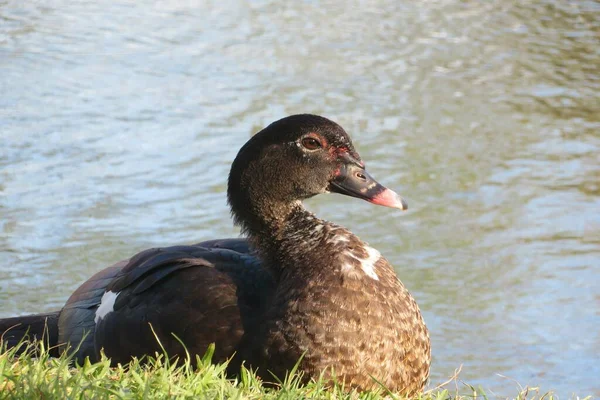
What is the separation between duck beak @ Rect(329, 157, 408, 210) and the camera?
4.51 meters

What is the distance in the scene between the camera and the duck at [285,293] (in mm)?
4098

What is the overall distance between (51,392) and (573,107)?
7.59m

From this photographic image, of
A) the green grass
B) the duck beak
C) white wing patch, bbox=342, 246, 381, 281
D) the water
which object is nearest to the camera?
the green grass

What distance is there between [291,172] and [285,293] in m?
0.56

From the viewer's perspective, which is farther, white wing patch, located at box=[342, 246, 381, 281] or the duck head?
the duck head

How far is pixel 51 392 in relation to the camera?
328 cm

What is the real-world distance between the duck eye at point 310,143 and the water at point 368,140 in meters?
2.25

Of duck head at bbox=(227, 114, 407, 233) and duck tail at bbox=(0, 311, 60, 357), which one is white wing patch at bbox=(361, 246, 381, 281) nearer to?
duck head at bbox=(227, 114, 407, 233)

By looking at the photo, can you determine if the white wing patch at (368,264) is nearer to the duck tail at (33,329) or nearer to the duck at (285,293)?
the duck at (285,293)

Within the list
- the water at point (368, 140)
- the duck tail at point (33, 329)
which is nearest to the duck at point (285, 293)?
the duck tail at point (33, 329)

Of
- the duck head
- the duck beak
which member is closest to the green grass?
the duck head

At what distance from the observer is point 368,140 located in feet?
29.5

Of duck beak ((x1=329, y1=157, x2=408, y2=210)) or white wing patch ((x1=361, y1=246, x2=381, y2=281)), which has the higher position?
duck beak ((x1=329, y1=157, x2=408, y2=210))

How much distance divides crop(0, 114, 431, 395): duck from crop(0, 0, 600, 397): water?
2079 millimetres
